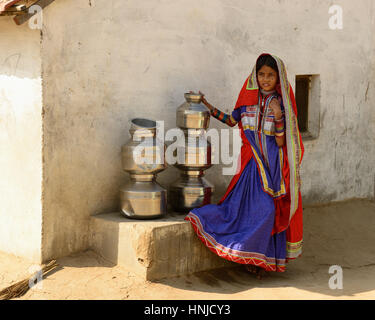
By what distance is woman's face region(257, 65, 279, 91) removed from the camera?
4.37m

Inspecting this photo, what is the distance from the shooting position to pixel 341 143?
643cm

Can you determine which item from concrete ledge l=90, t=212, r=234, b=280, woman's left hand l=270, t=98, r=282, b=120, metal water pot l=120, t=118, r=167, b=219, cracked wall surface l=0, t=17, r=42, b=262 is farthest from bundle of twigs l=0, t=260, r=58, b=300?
woman's left hand l=270, t=98, r=282, b=120

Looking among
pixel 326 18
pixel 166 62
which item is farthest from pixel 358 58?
pixel 166 62

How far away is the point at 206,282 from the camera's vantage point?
4.25 m

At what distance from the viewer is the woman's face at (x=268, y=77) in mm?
4371

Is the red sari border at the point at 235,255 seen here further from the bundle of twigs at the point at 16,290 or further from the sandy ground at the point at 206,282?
the bundle of twigs at the point at 16,290

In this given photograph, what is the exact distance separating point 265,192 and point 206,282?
2.62 feet

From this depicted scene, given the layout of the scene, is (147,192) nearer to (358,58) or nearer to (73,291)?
(73,291)

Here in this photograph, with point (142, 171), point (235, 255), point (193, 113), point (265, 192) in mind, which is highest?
point (193, 113)

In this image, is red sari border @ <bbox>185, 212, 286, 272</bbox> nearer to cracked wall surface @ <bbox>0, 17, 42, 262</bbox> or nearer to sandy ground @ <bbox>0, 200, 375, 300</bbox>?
sandy ground @ <bbox>0, 200, 375, 300</bbox>

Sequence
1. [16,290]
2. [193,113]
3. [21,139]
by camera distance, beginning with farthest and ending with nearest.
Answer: [193,113] < [21,139] < [16,290]

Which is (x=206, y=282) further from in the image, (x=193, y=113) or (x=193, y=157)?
(x=193, y=113)

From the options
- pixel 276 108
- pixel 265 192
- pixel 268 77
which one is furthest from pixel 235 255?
pixel 268 77
